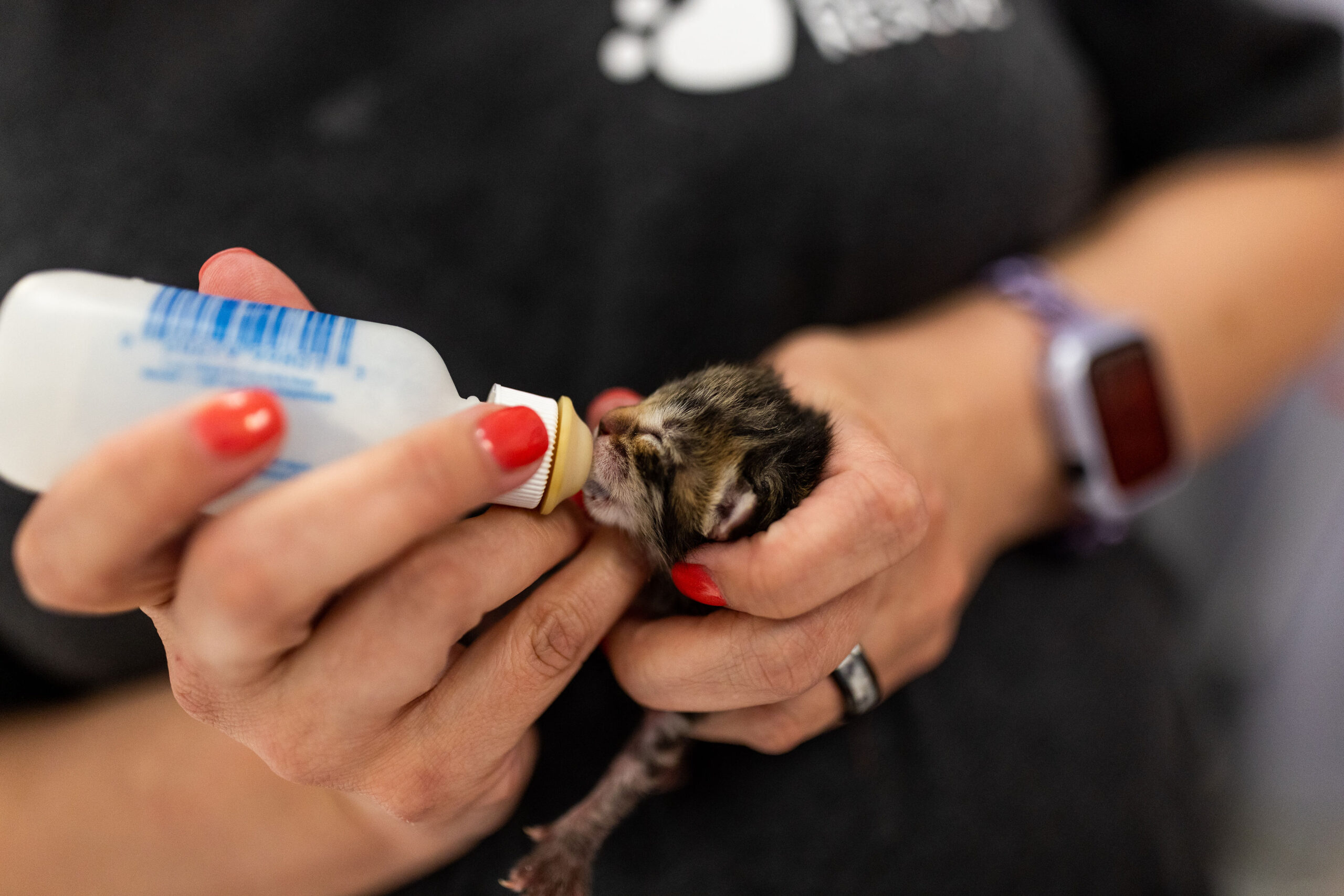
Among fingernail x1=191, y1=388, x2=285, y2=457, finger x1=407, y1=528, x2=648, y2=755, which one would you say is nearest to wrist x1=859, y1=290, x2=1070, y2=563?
finger x1=407, y1=528, x2=648, y2=755

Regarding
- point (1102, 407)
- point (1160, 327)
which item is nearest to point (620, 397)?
point (1102, 407)

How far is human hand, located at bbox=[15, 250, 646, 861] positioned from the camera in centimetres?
41

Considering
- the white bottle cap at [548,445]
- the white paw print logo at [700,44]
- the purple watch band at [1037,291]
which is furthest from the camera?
the purple watch band at [1037,291]

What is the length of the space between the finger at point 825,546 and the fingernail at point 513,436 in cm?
20

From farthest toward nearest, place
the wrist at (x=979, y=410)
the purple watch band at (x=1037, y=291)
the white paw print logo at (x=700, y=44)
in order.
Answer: the purple watch band at (x=1037, y=291) < the wrist at (x=979, y=410) < the white paw print logo at (x=700, y=44)

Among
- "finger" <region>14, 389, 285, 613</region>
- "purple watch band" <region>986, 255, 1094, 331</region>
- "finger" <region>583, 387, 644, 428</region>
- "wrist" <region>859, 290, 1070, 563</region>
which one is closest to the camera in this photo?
"finger" <region>14, 389, 285, 613</region>

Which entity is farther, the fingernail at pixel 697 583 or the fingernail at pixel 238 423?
the fingernail at pixel 697 583

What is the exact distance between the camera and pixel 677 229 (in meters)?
0.92

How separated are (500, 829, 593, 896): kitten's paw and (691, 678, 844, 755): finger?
0.16 m

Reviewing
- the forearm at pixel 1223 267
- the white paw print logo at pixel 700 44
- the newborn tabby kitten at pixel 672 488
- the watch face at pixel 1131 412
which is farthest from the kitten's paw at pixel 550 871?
the forearm at pixel 1223 267

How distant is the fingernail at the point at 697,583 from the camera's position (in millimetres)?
659

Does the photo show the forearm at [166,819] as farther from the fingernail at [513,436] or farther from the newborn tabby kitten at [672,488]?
the fingernail at [513,436]

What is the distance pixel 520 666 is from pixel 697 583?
0.58ft

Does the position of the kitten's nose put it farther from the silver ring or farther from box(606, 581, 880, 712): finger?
the silver ring
